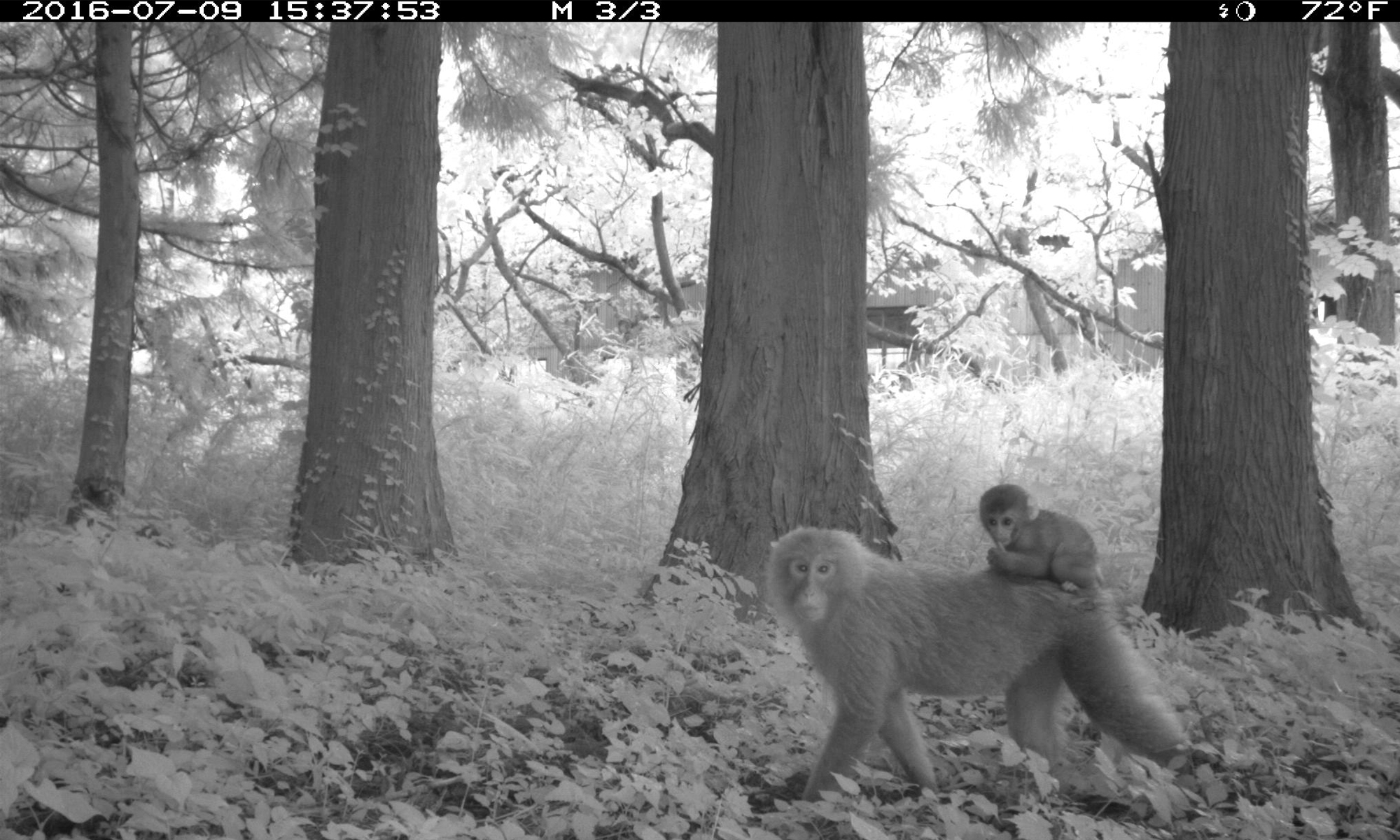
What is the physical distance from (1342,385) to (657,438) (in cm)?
637

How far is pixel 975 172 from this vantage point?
810 inches

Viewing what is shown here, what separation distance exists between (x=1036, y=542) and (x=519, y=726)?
2190 mm

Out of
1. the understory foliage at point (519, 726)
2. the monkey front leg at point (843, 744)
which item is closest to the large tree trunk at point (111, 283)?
the understory foliage at point (519, 726)

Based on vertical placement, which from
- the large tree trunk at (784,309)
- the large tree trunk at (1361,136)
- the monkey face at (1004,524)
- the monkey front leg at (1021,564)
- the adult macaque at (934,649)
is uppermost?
the large tree trunk at (1361,136)

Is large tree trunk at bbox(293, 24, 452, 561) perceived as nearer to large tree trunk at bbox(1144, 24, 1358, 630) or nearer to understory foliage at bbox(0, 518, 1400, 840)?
understory foliage at bbox(0, 518, 1400, 840)

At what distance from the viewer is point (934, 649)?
4.39 metres

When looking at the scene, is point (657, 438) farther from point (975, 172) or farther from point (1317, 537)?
point (975, 172)

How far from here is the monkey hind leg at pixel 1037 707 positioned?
179 inches

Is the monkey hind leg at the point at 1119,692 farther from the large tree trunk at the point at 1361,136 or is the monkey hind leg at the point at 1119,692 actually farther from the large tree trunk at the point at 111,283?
the large tree trunk at the point at 1361,136

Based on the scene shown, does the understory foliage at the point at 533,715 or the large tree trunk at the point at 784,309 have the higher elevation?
the large tree trunk at the point at 784,309

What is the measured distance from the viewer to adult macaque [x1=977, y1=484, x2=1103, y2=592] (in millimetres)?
4539

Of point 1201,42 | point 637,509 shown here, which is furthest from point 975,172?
point 1201,42

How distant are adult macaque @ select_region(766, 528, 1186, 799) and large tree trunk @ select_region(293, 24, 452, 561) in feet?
14.6

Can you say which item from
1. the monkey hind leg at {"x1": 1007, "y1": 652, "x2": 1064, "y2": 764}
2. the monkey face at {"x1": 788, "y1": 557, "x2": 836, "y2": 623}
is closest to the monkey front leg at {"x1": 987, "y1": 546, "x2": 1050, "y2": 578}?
the monkey hind leg at {"x1": 1007, "y1": 652, "x2": 1064, "y2": 764}
